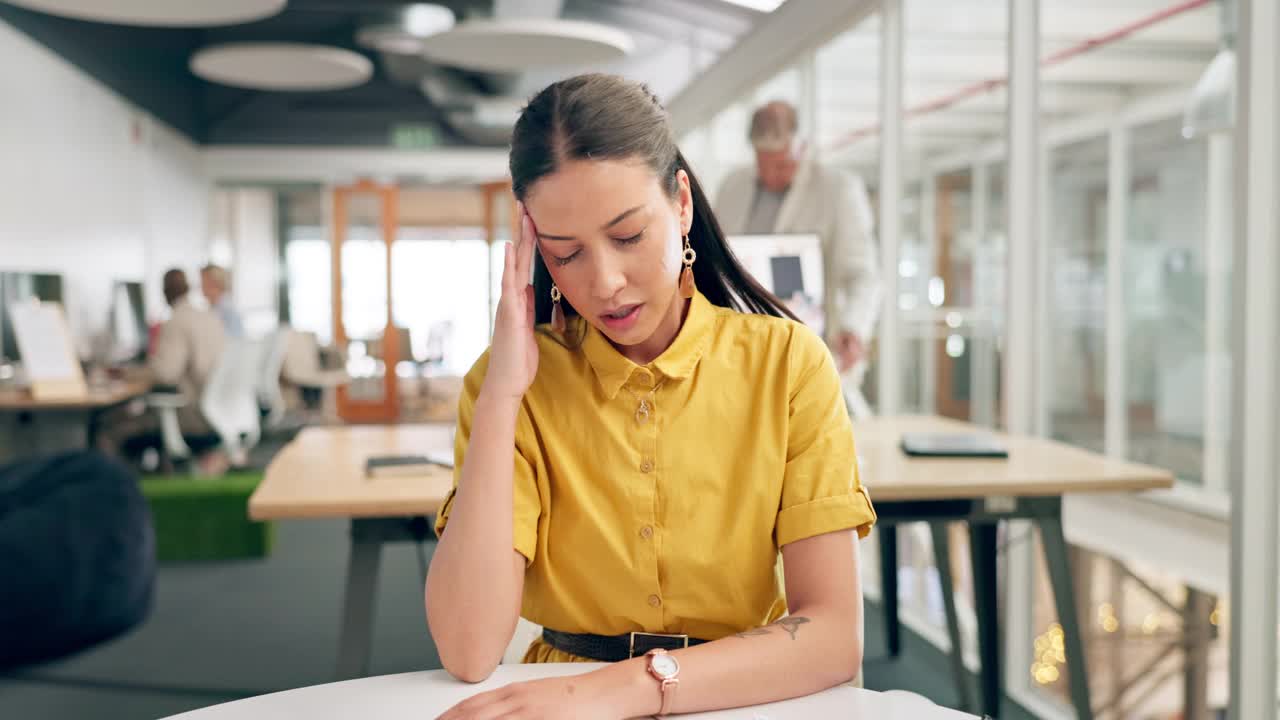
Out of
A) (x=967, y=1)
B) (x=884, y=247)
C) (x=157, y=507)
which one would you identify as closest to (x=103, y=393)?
(x=157, y=507)

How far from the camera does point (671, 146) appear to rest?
4.10 feet

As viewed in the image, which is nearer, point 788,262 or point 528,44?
point 788,262

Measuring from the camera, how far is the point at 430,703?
1004 mm

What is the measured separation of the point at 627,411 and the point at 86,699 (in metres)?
2.87

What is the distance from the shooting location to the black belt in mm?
1250

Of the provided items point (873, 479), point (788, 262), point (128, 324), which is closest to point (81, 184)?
point (128, 324)

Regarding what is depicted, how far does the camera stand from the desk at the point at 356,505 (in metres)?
2.05

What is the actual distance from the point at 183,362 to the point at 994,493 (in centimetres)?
516

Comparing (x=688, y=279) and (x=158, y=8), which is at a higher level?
(x=158, y=8)

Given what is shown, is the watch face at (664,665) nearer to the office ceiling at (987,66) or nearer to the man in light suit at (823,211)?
the man in light suit at (823,211)

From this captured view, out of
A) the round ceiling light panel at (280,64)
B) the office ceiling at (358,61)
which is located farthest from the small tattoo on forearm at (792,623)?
the round ceiling light panel at (280,64)

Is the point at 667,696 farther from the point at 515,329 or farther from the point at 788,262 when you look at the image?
the point at 788,262

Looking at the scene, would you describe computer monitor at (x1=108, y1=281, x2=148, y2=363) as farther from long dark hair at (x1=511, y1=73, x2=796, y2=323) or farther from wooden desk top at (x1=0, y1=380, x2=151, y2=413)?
long dark hair at (x1=511, y1=73, x2=796, y2=323)

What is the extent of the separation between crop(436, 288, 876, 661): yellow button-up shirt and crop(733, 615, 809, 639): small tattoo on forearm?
0.33 feet
